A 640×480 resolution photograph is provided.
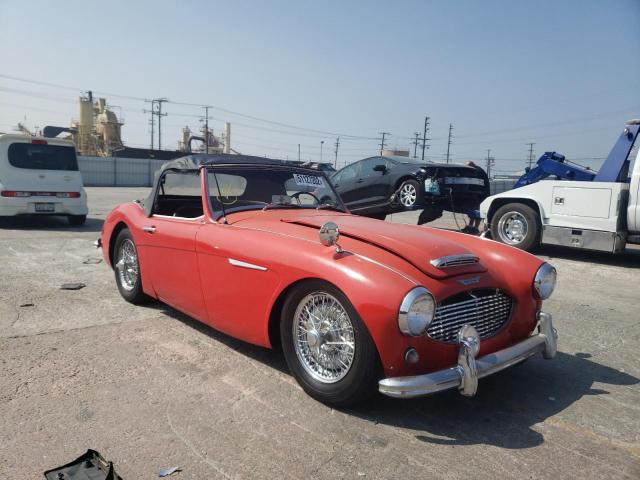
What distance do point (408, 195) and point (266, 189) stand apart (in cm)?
584

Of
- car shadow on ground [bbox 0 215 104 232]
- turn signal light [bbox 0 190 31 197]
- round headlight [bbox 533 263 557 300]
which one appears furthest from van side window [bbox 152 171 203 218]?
turn signal light [bbox 0 190 31 197]

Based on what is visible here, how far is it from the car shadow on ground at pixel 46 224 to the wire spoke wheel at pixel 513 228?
837 centimetres

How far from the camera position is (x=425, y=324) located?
2.66 m

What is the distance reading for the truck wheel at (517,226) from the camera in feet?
30.3

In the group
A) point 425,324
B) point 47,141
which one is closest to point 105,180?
point 47,141

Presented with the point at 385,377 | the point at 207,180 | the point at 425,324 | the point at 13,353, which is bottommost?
the point at 13,353

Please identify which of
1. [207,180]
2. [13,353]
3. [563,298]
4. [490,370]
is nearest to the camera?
[490,370]

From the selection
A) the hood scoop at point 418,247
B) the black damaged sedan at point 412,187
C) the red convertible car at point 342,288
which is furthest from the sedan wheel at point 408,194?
the hood scoop at point 418,247

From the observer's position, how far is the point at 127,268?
512 centimetres

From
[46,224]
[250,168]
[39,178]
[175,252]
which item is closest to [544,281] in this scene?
[250,168]

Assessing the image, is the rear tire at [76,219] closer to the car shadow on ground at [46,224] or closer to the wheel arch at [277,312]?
the car shadow on ground at [46,224]

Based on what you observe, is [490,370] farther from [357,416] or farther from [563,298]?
[563,298]

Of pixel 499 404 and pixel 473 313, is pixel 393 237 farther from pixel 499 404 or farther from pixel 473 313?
pixel 499 404

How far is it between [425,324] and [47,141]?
1073 cm
